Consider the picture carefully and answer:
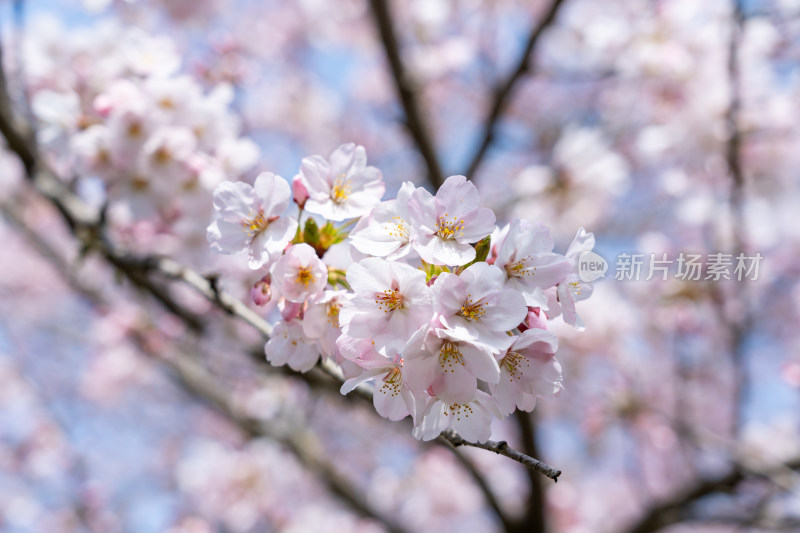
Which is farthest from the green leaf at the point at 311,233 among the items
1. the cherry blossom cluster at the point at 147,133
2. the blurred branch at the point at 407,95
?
the blurred branch at the point at 407,95

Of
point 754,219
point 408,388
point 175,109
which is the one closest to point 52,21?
point 175,109

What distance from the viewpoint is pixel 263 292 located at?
3.85 feet

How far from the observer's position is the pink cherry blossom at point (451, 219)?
3.22 ft

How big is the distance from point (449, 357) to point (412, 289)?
13cm

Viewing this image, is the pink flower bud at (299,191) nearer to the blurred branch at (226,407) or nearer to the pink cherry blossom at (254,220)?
the pink cherry blossom at (254,220)

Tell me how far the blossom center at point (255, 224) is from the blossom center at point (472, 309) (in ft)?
1.50

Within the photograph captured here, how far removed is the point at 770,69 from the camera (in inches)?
152

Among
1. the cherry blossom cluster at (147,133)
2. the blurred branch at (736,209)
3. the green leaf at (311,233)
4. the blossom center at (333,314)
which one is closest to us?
the blossom center at (333,314)

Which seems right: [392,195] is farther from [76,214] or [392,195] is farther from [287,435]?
[76,214]

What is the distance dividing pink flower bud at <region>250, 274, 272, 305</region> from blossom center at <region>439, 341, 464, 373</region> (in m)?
0.41

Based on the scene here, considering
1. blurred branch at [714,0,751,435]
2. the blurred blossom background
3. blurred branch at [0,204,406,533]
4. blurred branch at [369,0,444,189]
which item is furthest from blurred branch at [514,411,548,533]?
blurred branch at [369,0,444,189]
